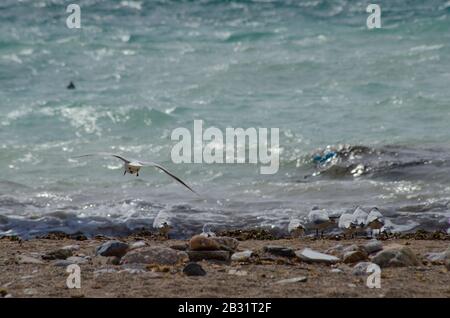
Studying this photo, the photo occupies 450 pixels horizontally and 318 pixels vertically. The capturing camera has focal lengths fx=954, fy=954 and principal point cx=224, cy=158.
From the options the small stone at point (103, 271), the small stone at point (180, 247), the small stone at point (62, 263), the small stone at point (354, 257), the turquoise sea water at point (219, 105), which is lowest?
the small stone at point (103, 271)

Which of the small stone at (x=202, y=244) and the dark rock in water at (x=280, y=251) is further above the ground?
the small stone at (x=202, y=244)

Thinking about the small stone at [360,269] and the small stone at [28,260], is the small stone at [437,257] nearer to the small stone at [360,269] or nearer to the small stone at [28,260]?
the small stone at [360,269]

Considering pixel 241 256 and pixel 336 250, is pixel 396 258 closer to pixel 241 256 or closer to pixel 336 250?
pixel 336 250

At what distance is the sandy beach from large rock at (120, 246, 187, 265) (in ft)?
0.13

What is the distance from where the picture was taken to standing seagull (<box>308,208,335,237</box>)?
8.03 m

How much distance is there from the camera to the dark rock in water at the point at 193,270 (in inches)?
243

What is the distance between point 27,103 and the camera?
16281mm

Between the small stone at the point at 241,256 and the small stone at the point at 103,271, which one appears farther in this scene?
the small stone at the point at 241,256

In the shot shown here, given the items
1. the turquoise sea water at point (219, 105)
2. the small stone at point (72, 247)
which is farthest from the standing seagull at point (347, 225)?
the small stone at point (72, 247)

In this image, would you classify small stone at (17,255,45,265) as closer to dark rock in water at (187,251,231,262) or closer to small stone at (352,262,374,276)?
dark rock in water at (187,251,231,262)

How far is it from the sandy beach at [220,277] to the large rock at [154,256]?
0.04m

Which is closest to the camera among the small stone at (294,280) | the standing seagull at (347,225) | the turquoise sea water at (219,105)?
the small stone at (294,280)

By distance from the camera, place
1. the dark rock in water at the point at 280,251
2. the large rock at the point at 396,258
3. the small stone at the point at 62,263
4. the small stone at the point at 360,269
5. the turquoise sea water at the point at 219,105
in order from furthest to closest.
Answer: the turquoise sea water at the point at 219,105 < the dark rock in water at the point at 280,251 < the small stone at the point at 62,263 < the large rock at the point at 396,258 < the small stone at the point at 360,269
